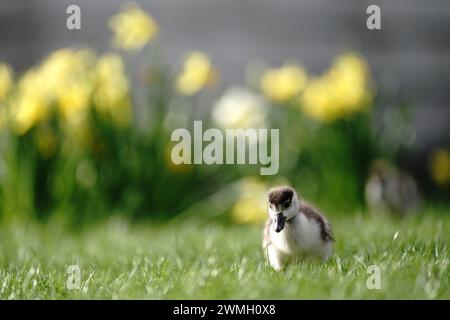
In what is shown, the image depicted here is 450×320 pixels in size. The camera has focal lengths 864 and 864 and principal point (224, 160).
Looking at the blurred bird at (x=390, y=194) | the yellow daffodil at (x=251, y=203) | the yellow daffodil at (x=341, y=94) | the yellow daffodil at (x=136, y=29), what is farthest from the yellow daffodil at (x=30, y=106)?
the blurred bird at (x=390, y=194)

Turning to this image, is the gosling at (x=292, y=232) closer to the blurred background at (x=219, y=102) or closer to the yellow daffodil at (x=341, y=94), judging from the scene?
the blurred background at (x=219, y=102)

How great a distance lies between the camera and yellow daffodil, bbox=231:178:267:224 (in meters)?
4.73

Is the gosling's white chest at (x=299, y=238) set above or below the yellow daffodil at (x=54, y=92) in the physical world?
below

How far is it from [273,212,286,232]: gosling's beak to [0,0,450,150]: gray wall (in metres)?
3.08

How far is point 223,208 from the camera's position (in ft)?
16.4

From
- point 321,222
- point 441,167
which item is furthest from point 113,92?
point 321,222

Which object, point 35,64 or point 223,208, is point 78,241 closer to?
point 223,208

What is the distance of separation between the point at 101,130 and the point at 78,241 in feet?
2.69

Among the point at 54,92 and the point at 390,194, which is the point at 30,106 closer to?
the point at 54,92

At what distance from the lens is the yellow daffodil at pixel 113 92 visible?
4934 millimetres

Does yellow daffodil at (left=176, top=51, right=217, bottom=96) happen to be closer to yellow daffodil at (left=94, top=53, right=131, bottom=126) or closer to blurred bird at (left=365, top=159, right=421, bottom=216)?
yellow daffodil at (left=94, top=53, right=131, bottom=126)

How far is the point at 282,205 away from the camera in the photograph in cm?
279

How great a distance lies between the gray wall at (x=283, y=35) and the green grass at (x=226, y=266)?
1.70m
